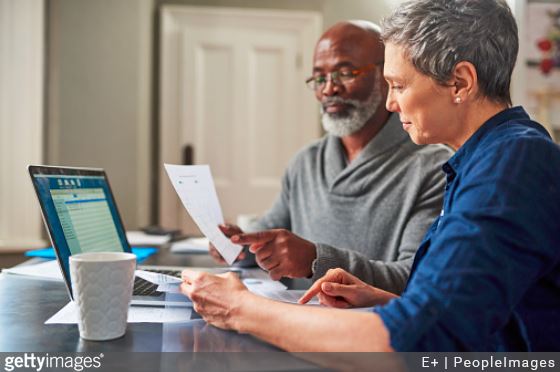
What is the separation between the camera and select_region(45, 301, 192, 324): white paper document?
35.9 inches

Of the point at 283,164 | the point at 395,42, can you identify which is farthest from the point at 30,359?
the point at 283,164

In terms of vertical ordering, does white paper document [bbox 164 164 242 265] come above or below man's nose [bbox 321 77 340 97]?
below

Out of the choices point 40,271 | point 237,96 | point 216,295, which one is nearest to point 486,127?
point 216,295

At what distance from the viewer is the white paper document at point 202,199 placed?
3.55 ft

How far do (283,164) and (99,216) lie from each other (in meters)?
2.68

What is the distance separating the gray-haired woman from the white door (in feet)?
9.74

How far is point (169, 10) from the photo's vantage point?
3842mm

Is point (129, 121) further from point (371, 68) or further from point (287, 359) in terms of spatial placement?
point (287, 359)

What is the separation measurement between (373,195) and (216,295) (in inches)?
Result: 35.2

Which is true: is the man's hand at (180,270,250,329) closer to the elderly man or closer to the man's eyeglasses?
the elderly man

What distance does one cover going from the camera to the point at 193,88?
12.8 ft

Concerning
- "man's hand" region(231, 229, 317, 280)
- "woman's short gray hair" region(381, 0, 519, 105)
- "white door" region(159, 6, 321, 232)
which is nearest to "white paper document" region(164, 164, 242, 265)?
"man's hand" region(231, 229, 317, 280)

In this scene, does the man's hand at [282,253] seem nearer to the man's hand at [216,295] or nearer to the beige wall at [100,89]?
the man's hand at [216,295]

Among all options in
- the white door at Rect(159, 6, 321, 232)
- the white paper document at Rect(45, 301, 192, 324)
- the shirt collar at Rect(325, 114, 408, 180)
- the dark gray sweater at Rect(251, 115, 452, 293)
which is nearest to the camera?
the white paper document at Rect(45, 301, 192, 324)
